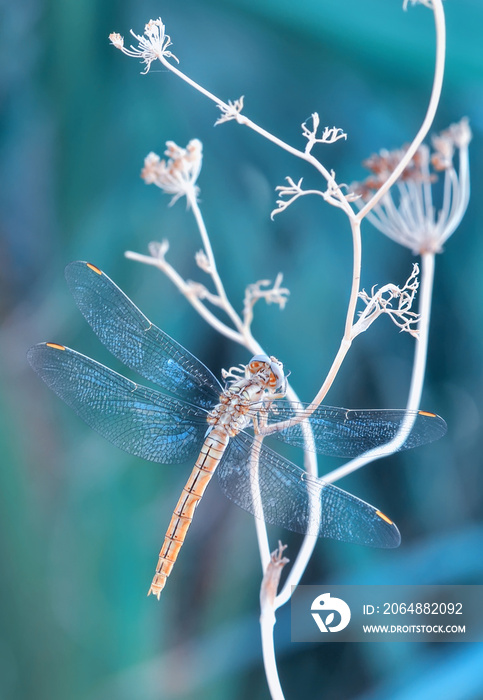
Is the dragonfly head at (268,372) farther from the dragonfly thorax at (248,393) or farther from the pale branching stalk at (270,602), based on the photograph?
the pale branching stalk at (270,602)

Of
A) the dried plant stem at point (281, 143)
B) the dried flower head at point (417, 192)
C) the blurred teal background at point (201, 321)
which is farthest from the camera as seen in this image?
the blurred teal background at point (201, 321)

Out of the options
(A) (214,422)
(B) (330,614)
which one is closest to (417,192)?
(A) (214,422)

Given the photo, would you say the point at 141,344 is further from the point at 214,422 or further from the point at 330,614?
the point at 330,614

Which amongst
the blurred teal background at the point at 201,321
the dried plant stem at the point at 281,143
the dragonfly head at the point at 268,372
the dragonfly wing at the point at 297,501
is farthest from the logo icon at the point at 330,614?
the dried plant stem at the point at 281,143

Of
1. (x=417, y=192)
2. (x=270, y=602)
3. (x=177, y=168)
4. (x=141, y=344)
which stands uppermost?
(x=417, y=192)

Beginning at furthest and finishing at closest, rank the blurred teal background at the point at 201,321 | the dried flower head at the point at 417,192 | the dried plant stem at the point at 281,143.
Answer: the blurred teal background at the point at 201,321
the dried flower head at the point at 417,192
the dried plant stem at the point at 281,143

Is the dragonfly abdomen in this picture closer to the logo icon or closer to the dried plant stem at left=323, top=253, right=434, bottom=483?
the dried plant stem at left=323, top=253, right=434, bottom=483
